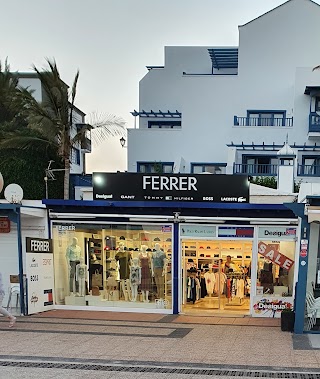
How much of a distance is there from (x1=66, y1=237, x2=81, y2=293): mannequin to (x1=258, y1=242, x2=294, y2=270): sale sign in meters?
5.50

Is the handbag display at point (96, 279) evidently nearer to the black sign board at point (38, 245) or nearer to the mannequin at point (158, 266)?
the black sign board at point (38, 245)

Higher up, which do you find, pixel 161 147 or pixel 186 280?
pixel 161 147

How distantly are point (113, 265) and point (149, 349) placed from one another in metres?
4.87

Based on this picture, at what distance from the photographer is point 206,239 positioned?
11.8 metres

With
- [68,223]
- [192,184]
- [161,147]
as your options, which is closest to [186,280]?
[192,184]

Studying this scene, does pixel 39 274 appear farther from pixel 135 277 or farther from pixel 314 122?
pixel 314 122

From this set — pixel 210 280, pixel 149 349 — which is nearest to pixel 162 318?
pixel 210 280

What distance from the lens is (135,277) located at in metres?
12.3

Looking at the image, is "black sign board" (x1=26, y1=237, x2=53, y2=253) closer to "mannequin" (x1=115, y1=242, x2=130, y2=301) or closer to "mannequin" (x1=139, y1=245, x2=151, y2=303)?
"mannequin" (x1=115, y1=242, x2=130, y2=301)

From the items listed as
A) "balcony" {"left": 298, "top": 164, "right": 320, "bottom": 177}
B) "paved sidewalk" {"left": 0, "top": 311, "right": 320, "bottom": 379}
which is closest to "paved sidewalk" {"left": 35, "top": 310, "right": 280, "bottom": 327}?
"paved sidewalk" {"left": 0, "top": 311, "right": 320, "bottom": 379}

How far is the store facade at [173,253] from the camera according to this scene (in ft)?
37.8

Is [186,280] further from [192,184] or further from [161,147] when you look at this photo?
[161,147]

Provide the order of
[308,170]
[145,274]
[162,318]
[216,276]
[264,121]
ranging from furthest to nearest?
1. [264,121]
2. [308,170]
3. [216,276]
4. [145,274]
5. [162,318]

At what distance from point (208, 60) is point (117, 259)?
67.0 ft
